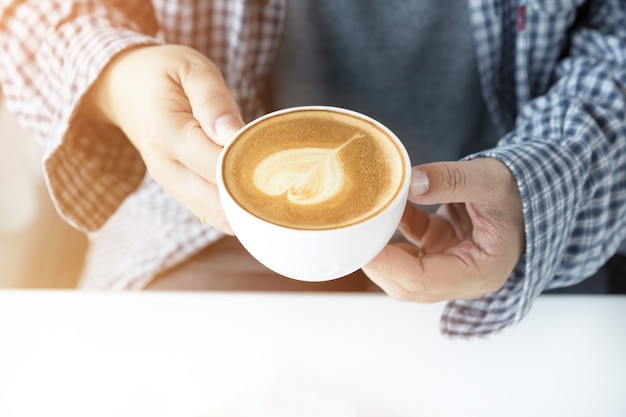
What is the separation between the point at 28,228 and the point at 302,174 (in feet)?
2.87

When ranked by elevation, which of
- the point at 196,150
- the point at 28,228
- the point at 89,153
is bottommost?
the point at 28,228

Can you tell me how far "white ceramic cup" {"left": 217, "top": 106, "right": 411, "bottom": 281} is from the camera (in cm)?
48

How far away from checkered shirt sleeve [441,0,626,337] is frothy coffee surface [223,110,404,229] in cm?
19

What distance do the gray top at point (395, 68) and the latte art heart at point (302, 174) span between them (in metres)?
0.41

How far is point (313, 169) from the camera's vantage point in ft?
1.80

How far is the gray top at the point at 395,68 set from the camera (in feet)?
3.00

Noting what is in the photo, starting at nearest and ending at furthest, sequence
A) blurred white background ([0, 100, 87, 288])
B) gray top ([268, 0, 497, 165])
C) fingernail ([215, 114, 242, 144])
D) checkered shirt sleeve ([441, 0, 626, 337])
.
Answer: fingernail ([215, 114, 242, 144]) < checkered shirt sleeve ([441, 0, 626, 337]) < gray top ([268, 0, 497, 165]) < blurred white background ([0, 100, 87, 288])

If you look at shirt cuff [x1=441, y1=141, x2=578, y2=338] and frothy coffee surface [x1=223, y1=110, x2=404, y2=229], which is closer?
frothy coffee surface [x1=223, y1=110, x2=404, y2=229]

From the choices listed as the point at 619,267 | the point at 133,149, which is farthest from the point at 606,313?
the point at 133,149

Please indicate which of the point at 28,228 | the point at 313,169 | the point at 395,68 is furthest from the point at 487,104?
→ the point at 28,228

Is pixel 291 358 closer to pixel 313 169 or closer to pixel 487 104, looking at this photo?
pixel 313 169

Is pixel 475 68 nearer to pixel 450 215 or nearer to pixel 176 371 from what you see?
pixel 450 215

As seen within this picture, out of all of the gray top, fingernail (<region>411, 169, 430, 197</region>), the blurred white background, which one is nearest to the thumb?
fingernail (<region>411, 169, 430, 197</region>)

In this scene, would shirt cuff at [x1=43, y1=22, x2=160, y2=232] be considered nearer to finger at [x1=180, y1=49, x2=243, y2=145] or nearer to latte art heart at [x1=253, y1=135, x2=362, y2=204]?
finger at [x1=180, y1=49, x2=243, y2=145]
